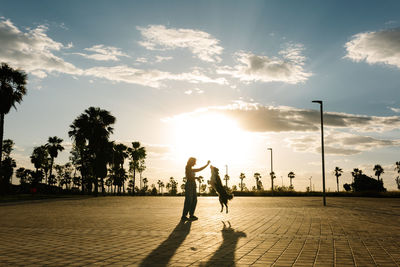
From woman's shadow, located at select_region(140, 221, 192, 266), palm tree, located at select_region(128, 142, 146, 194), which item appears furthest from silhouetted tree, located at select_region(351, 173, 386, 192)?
woman's shadow, located at select_region(140, 221, 192, 266)

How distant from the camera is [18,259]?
5309mm

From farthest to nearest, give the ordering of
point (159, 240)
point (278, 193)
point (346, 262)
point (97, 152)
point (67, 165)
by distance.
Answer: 1. point (67, 165)
2. point (278, 193)
3. point (97, 152)
4. point (159, 240)
5. point (346, 262)

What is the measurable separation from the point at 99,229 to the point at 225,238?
11.7ft

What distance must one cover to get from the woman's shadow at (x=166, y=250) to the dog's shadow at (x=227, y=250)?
0.71 meters

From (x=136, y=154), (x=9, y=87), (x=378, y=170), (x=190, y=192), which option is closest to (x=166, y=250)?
(x=190, y=192)

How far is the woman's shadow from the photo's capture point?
5113 mm

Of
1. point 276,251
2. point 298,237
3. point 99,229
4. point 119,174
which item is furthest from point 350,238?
point 119,174

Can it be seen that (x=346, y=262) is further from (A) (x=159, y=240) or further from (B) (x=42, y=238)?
(B) (x=42, y=238)

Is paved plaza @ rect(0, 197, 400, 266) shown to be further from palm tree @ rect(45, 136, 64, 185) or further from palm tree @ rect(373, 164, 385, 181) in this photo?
palm tree @ rect(373, 164, 385, 181)

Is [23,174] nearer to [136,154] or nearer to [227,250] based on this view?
[136,154]

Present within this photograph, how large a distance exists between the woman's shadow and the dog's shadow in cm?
71

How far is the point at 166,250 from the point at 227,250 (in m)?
1.06

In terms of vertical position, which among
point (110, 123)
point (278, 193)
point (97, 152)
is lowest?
point (278, 193)

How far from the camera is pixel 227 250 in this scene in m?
6.06
